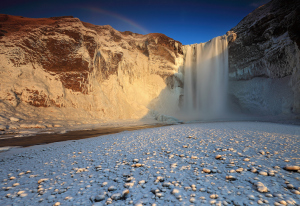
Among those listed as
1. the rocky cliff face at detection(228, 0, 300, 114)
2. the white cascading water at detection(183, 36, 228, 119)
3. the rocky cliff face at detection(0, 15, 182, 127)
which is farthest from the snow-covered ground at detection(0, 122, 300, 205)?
the white cascading water at detection(183, 36, 228, 119)

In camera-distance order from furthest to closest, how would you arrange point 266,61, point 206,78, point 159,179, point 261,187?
point 206,78
point 266,61
point 159,179
point 261,187

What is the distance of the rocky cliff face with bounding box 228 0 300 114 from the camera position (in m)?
16.3

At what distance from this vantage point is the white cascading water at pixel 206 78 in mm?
25875

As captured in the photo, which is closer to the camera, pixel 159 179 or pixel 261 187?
pixel 261 187

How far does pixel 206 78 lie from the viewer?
91.6 feet

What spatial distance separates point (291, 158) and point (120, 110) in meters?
16.6

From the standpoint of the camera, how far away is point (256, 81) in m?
22.4

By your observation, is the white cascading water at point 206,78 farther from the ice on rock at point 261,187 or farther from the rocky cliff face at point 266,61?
the ice on rock at point 261,187

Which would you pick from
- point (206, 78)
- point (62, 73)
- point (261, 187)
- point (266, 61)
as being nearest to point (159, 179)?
point (261, 187)

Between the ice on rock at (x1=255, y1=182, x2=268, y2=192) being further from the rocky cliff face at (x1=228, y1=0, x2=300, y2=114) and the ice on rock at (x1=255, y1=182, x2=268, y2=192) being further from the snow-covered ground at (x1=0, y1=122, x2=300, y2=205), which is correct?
the rocky cliff face at (x1=228, y1=0, x2=300, y2=114)

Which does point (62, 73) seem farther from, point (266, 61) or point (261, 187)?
point (266, 61)

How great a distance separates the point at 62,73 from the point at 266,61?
2830 cm

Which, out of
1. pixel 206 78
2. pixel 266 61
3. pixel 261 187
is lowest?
pixel 261 187

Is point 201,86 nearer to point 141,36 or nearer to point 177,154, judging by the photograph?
point 141,36
